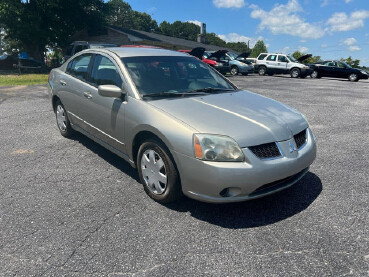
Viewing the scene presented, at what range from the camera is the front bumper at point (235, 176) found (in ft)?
8.55

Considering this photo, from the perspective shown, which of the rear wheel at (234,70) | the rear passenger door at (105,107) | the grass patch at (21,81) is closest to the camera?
the rear passenger door at (105,107)

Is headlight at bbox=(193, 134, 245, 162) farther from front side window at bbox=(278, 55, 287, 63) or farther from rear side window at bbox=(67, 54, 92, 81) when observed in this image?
front side window at bbox=(278, 55, 287, 63)

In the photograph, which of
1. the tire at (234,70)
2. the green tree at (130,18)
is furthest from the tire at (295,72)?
the green tree at (130,18)

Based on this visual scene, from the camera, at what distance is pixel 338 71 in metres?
23.0

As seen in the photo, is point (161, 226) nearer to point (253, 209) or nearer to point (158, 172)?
point (158, 172)

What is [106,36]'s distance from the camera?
3241cm

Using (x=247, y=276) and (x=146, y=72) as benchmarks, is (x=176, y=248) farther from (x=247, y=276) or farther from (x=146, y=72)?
(x=146, y=72)

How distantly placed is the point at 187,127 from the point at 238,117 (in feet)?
1.87

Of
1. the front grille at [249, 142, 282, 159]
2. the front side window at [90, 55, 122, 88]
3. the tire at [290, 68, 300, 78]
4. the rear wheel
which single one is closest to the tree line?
the rear wheel

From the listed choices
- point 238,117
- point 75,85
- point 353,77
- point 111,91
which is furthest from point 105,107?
point 353,77

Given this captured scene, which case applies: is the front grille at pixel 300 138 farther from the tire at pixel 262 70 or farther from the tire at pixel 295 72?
the tire at pixel 262 70

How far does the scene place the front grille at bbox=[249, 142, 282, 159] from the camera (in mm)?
2699

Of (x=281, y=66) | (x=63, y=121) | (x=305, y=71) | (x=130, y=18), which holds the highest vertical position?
(x=130, y=18)

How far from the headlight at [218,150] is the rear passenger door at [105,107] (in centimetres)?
119
